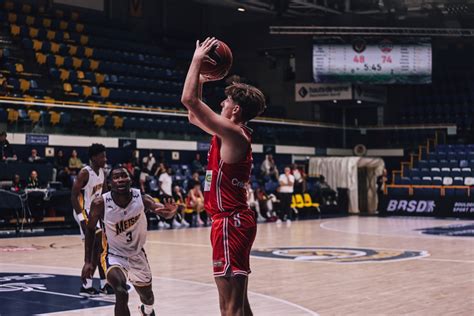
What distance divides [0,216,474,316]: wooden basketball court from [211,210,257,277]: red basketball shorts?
2.99 metres

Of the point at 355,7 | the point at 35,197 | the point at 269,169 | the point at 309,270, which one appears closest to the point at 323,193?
the point at 269,169

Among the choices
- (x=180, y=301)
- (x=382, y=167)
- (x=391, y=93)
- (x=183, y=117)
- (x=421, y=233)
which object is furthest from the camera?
(x=391, y=93)

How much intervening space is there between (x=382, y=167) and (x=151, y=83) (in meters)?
9.43

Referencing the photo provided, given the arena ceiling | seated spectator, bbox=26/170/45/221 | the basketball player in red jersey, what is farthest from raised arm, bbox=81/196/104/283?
the arena ceiling

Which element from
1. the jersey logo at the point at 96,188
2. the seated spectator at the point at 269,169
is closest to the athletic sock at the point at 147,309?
the jersey logo at the point at 96,188

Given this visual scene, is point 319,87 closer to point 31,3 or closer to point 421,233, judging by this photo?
point 31,3

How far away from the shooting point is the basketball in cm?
466

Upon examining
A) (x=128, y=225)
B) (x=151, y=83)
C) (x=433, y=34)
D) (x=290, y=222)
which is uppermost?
(x=433, y=34)

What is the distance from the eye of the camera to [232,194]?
484 centimetres

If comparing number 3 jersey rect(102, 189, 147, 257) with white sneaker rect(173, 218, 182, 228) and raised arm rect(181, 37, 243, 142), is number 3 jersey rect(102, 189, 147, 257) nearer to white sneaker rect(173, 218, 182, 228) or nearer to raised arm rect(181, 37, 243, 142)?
raised arm rect(181, 37, 243, 142)

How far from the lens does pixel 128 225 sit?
646 centimetres

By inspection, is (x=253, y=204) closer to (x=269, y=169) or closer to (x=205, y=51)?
(x=269, y=169)

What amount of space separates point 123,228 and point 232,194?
6.20 ft

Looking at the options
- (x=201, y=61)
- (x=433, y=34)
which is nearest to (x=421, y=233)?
(x=433, y=34)
